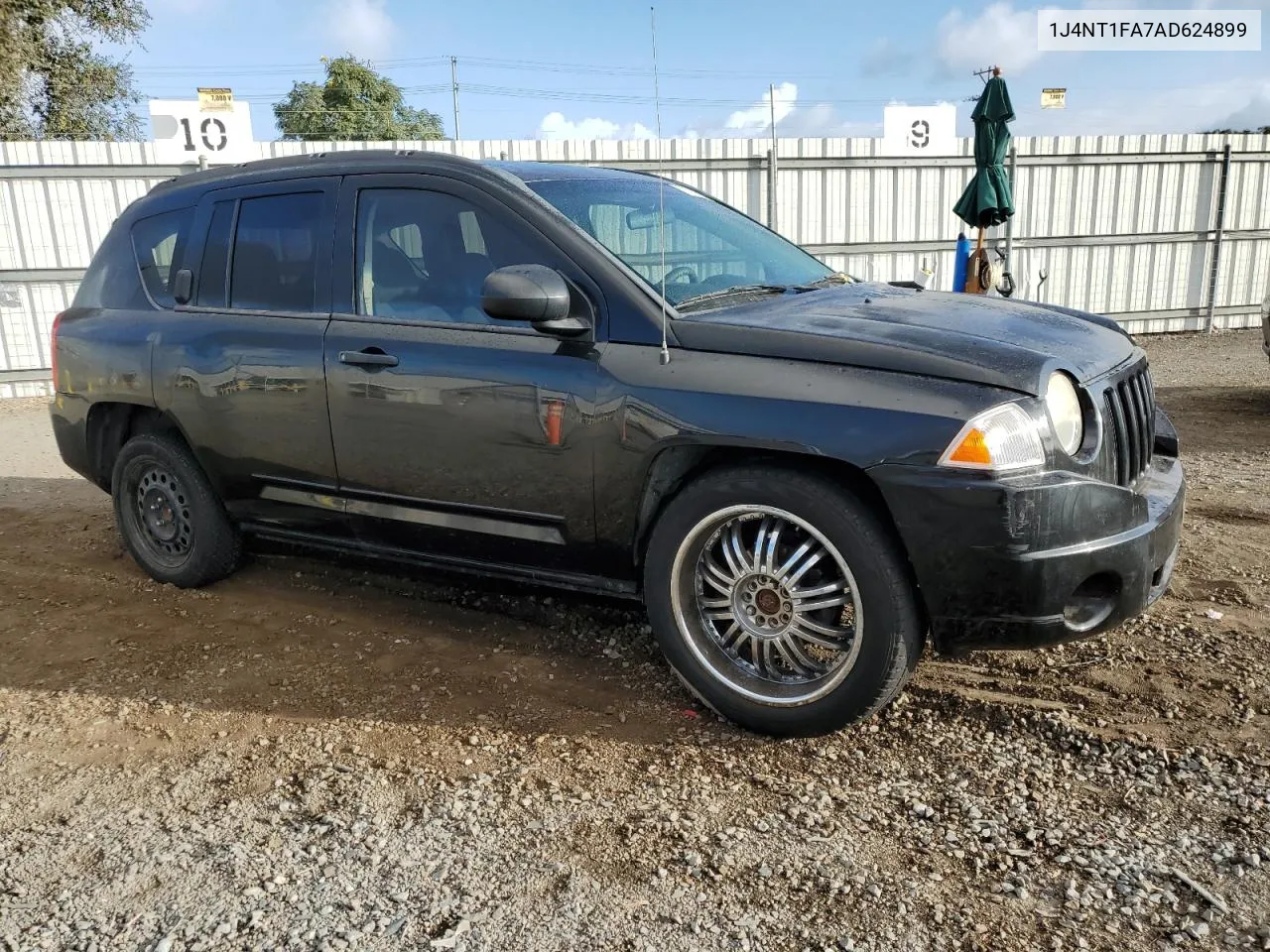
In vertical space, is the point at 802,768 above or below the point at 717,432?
below

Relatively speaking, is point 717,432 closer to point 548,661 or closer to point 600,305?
point 600,305

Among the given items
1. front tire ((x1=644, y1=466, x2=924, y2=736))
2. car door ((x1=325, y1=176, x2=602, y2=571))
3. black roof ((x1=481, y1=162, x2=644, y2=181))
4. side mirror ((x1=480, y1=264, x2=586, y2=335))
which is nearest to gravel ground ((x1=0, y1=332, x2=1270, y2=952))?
front tire ((x1=644, y1=466, x2=924, y2=736))

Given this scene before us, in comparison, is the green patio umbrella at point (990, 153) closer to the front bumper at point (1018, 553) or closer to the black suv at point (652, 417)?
the black suv at point (652, 417)

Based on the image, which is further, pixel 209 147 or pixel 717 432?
pixel 209 147

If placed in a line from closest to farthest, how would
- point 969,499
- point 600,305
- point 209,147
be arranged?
1. point 969,499
2. point 600,305
3. point 209,147

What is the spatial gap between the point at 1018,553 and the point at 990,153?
23.0 feet

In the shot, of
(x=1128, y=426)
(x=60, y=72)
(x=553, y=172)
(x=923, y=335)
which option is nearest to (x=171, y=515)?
(x=553, y=172)

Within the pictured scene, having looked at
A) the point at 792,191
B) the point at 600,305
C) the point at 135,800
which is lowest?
the point at 135,800

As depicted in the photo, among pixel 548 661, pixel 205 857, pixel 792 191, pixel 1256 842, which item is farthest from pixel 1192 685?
pixel 792 191

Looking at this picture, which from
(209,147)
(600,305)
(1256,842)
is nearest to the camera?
(1256,842)

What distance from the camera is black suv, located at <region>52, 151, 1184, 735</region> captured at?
9.46ft

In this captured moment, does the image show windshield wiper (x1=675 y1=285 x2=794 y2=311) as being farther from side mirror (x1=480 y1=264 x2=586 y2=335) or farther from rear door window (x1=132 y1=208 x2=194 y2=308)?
rear door window (x1=132 y1=208 x2=194 y2=308)

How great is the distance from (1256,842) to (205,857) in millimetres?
2801

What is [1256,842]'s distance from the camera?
101 inches
